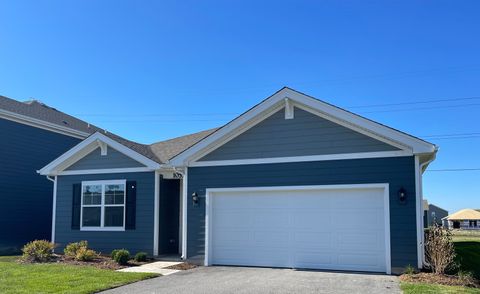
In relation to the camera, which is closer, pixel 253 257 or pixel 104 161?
pixel 253 257

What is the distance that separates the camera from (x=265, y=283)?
33.1ft

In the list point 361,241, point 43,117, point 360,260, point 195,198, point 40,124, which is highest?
point 43,117

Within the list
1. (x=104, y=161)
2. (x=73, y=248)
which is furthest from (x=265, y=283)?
(x=104, y=161)

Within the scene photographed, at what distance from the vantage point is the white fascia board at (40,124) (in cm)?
1842

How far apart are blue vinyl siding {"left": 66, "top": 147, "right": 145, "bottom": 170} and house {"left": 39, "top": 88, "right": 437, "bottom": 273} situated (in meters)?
0.05

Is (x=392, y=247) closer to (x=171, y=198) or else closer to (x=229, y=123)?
(x=229, y=123)

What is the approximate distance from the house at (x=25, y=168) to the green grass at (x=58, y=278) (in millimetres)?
5814

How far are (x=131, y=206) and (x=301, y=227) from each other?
5.80 metres

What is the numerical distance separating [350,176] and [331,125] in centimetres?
147

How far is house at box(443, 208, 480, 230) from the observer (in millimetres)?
56094

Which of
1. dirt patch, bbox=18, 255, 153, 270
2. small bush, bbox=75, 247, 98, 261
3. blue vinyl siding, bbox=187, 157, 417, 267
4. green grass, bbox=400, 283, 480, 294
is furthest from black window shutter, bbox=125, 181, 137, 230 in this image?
green grass, bbox=400, 283, 480, 294

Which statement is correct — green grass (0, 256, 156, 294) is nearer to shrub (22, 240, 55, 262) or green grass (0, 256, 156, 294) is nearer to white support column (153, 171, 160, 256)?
shrub (22, 240, 55, 262)

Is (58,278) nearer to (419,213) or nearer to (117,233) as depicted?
(117,233)

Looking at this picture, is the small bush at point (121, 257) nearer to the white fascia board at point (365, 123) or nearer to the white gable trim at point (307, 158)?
the white gable trim at point (307, 158)
